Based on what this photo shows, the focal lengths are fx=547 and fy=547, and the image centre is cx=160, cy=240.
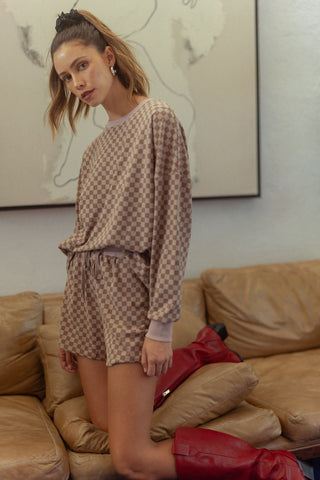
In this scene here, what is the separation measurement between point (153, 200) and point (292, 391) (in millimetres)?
1032

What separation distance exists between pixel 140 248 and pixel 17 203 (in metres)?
1.09

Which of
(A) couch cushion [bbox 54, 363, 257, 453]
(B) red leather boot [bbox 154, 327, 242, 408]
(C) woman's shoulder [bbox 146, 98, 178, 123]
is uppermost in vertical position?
(C) woman's shoulder [bbox 146, 98, 178, 123]

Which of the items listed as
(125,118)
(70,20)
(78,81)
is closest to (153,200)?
(125,118)

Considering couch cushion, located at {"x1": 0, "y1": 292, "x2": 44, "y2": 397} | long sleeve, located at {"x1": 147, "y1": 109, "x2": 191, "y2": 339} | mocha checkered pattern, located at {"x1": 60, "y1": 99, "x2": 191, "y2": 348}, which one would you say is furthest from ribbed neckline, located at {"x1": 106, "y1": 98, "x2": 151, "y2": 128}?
A: couch cushion, located at {"x1": 0, "y1": 292, "x2": 44, "y2": 397}

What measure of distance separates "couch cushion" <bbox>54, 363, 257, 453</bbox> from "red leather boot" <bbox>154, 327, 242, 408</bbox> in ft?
0.08

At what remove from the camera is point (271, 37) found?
2801mm

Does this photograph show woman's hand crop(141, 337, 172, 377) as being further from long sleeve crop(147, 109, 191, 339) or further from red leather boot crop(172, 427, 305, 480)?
red leather boot crop(172, 427, 305, 480)

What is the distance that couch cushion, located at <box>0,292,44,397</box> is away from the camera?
216cm

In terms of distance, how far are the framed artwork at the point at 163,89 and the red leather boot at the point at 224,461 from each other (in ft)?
4.26

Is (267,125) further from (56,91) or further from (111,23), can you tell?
(56,91)

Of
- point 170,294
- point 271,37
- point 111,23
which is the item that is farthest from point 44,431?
point 271,37

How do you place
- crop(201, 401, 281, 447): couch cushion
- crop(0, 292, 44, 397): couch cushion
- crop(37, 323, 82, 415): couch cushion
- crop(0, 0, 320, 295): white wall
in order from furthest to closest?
crop(0, 0, 320, 295): white wall, crop(0, 292, 44, 397): couch cushion, crop(37, 323, 82, 415): couch cushion, crop(201, 401, 281, 447): couch cushion

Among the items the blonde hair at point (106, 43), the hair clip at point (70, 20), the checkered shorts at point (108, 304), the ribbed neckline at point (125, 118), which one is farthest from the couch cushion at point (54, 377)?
the hair clip at point (70, 20)

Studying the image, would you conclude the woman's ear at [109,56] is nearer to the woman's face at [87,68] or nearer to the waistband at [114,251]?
the woman's face at [87,68]
